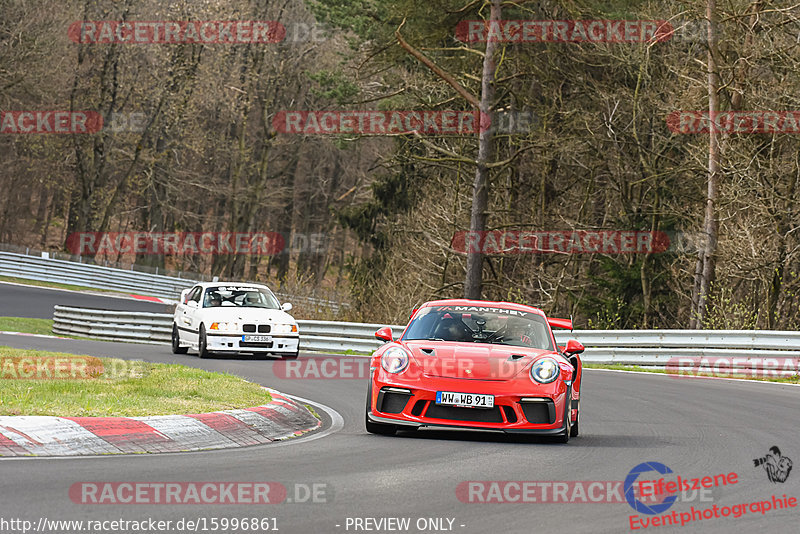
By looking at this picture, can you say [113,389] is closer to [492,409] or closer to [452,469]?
[492,409]

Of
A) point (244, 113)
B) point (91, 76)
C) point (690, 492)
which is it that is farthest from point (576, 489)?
point (244, 113)

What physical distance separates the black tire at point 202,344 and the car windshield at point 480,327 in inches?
442

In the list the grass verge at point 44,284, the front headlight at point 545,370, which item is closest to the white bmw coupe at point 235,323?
the front headlight at point 545,370

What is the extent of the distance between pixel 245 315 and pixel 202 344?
102 centimetres

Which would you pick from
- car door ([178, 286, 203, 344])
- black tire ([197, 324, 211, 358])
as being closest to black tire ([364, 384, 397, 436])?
black tire ([197, 324, 211, 358])

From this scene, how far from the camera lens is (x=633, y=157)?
34.7m

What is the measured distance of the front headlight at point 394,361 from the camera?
1050cm

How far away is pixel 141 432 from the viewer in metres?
9.27

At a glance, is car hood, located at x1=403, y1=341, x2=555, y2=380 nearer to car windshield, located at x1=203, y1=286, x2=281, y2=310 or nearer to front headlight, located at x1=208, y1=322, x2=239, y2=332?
front headlight, located at x1=208, y1=322, x2=239, y2=332

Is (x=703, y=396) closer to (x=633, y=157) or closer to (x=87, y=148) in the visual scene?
(x=633, y=157)

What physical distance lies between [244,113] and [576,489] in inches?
2063

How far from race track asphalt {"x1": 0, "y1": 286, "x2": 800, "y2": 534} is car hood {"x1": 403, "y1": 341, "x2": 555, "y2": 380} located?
0.63m

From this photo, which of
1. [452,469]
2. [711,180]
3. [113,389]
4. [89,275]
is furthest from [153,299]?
[452,469]

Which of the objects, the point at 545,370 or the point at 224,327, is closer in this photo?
the point at 545,370
